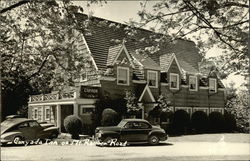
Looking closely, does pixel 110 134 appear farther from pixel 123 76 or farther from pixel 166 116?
pixel 123 76

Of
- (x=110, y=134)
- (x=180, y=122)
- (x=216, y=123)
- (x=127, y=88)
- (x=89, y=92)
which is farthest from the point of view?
(x=127, y=88)

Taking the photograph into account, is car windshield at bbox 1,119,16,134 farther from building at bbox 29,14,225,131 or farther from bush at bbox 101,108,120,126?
bush at bbox 101,108,120,126

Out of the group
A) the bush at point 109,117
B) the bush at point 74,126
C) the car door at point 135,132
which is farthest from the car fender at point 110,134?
the bush at point 74,126

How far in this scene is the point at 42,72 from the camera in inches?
496

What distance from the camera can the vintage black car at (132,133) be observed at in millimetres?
17078

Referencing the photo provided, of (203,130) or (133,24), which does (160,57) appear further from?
(133,24)

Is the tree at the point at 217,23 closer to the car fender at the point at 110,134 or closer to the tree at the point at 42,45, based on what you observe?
the tree at the point at 42,45

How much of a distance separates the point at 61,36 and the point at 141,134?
9143 millimetres

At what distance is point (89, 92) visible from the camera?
21.0m

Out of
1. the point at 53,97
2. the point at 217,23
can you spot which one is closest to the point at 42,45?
the point at 217,23

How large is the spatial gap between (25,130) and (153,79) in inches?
397

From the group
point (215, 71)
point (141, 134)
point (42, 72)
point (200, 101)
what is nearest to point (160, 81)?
point (200, 101)

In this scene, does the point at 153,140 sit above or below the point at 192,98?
below

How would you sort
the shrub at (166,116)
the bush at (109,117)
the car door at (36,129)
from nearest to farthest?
the car door at (36,129) < the bush at (109,117) < the shrub at (166,116)
